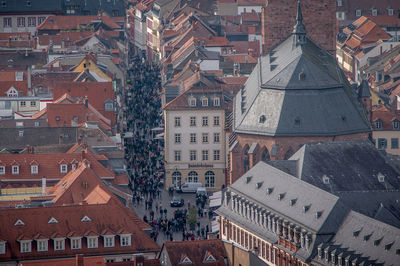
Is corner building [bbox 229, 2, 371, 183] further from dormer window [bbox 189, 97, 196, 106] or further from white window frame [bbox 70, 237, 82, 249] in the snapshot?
white window frame [bbox 70, 237, 82, 249]

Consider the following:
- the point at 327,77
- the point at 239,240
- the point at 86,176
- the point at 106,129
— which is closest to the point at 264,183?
the point at 239,240

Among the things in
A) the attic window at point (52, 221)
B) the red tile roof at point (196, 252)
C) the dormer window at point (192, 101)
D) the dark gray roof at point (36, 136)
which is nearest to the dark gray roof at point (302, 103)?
the dormer window at point (192, 101)

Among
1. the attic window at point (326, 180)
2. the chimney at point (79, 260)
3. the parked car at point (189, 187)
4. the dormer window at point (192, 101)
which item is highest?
the dormer window at point (192, 101)

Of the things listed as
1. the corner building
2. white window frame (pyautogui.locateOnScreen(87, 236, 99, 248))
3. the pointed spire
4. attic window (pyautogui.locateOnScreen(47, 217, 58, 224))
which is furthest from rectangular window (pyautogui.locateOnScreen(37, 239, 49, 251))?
the pointed spire

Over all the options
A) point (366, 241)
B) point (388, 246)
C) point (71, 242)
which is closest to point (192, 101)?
point (71, 242)

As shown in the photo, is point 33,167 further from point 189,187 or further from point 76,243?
point 76,243

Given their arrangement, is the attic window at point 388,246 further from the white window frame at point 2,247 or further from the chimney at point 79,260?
the white window frame at point 2,247
